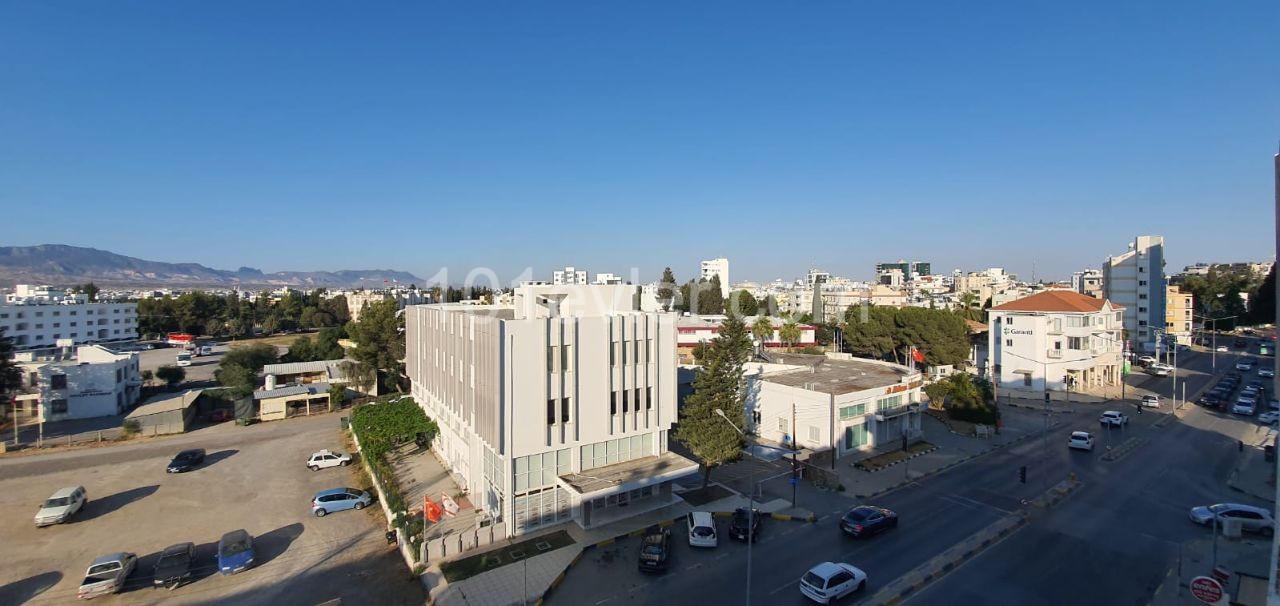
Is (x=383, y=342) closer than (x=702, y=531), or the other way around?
(x=702, y=531)

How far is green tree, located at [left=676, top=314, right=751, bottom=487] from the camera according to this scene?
25.1 m

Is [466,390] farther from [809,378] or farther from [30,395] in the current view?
[30,395]

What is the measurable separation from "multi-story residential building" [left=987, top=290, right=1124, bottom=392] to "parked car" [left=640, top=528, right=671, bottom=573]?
138ft

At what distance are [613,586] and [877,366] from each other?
32.7 metres

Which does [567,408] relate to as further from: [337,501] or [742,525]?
[337,501]

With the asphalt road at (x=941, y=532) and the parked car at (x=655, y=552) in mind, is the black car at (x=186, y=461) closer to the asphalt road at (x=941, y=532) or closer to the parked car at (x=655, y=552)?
the asphalt road at (x=941, y=532)

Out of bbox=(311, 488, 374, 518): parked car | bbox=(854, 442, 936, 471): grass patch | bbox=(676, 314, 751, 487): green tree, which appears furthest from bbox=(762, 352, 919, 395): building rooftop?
bbox=(311, 488, 374, 518): parked car

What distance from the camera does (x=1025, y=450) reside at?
110 ft

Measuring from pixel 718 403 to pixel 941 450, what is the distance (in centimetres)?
1662

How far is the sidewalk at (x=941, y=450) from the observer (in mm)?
28016

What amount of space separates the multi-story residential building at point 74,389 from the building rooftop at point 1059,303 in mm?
78329

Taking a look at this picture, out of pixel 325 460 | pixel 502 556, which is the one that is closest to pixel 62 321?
pixel 325 460

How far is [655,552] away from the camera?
63.5ft

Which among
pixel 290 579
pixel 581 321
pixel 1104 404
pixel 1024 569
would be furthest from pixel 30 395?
pixel 1104 404
